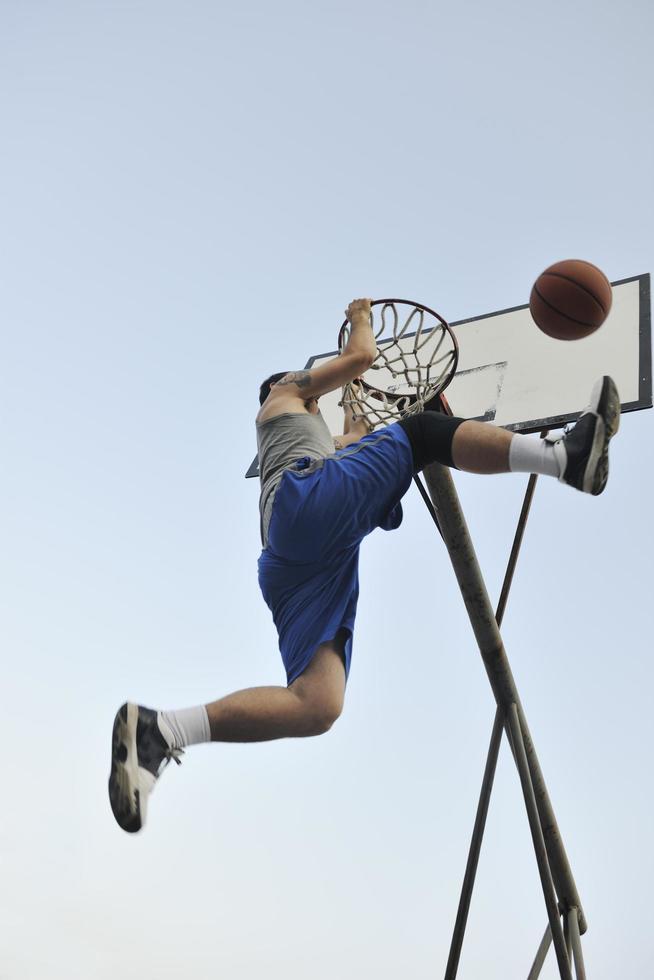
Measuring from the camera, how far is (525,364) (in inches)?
234

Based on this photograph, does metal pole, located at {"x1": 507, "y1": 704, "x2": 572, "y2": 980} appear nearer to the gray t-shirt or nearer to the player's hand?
the gray t-shirt

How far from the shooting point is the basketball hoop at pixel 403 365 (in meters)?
4.84

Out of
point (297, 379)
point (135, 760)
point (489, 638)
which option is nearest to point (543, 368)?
point (489, 638)

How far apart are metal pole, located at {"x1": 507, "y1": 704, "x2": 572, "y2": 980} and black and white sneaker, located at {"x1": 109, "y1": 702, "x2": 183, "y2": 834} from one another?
2.18 metres

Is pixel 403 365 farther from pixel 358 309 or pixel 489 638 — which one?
pixel 489 638

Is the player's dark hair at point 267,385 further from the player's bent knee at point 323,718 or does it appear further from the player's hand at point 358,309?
the player's bent knee at point 323,718

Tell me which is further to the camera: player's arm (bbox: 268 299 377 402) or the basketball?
the basketball

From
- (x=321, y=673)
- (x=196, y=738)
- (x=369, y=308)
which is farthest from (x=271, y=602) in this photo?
(x=369, y=308)

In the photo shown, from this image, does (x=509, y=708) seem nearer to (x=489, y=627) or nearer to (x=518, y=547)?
(x=489, y=627)

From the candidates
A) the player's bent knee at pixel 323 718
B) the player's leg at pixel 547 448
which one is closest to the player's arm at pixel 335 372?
the player's leg at pixel 547 448

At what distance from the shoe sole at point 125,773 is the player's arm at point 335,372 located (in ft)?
4.74

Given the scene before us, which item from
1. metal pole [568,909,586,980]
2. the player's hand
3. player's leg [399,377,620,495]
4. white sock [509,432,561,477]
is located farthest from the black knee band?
metal pole [568,909,586,980]

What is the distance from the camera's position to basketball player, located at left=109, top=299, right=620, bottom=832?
3244 millimetres

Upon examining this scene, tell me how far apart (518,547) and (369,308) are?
5.78 ft
